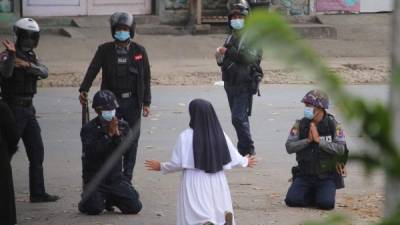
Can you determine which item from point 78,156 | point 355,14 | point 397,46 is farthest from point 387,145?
point 355,14

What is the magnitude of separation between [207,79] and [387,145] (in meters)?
17.4

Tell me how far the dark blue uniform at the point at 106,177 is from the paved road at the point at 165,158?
0.11 m

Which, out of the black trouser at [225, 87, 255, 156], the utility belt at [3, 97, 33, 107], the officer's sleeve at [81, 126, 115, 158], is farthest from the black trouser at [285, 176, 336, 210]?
the utility belt at [3, 97, 33, 107]

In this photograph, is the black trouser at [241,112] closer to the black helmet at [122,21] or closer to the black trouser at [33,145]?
the black helmet at [122,21]

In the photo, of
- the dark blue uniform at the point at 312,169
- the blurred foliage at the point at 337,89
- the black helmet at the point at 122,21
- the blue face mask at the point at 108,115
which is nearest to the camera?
the blurred foliage at the point at 337,89

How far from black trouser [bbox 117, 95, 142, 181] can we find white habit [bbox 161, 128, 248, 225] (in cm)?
187

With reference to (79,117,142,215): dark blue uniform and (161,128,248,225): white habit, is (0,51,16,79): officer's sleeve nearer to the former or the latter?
(79,117,142,215): dark blue uniform

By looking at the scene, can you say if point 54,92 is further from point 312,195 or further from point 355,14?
point 355,14

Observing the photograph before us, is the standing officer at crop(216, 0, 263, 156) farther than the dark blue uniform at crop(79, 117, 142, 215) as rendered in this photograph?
Yes

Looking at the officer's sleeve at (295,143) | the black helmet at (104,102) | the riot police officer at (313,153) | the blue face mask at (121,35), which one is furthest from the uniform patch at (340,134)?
the blue face mask at (121,35)

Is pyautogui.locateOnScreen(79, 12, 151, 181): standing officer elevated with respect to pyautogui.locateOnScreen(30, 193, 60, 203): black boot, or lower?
elevated

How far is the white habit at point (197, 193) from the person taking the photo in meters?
7.37

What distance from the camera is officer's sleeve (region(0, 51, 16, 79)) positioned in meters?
8.45

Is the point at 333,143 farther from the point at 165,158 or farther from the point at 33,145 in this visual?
the point at 165,158
